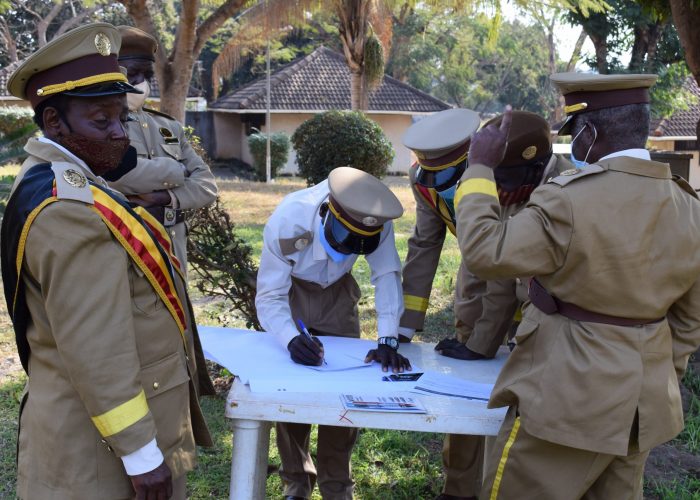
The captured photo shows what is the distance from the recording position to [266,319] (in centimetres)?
320

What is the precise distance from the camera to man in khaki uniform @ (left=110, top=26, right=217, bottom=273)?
3.71 m

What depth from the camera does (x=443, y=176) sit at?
3400mm

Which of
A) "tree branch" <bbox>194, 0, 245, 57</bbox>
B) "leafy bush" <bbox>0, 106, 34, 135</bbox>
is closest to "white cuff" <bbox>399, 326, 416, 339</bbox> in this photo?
"leafy bush" <bbox>0, 106, 34, 135</bbox>

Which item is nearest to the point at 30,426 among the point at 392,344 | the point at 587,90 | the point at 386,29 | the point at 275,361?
the point at 275,361

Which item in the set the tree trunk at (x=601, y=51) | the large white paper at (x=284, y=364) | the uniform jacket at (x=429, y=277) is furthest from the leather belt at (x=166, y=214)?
the tree trunk at (x=601, y=51)

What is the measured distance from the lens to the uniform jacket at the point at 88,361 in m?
1.90

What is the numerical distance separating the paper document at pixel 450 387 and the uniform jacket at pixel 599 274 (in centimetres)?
41

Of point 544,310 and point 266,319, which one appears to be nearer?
point 544,310

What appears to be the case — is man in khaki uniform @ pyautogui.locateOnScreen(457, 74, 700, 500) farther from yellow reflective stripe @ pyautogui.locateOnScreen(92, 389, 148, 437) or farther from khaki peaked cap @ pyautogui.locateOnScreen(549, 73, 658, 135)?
yellow reflective stripe @ pyautogui.locateOnScreen(92, 389, 148, 437)

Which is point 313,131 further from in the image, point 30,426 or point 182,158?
point 30,426

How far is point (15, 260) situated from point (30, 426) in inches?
18.9

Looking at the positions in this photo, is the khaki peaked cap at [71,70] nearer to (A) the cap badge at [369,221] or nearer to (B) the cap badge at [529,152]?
(A) the cap badge at [369,221]

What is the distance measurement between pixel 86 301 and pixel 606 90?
1653 mm

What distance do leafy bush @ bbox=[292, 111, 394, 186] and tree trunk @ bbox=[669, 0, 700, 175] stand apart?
931cm
